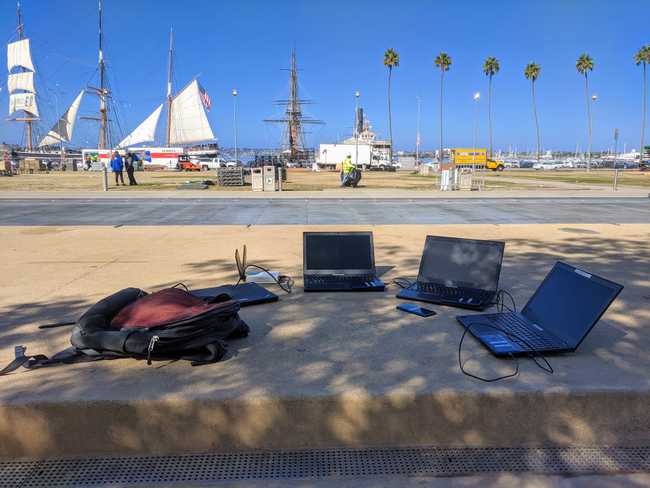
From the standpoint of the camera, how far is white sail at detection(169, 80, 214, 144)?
346ft

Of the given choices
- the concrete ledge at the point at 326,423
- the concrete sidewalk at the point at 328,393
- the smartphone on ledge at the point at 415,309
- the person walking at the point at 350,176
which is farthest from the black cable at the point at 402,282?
the person walking at the point at 350,176

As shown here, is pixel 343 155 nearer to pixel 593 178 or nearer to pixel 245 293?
pixel 593 178

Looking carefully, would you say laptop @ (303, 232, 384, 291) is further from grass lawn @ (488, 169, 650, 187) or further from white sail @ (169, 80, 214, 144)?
white sail @ (169, 80, 214, 144)

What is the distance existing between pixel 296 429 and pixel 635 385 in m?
1.99

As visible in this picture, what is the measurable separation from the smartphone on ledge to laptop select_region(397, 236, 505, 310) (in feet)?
0.58

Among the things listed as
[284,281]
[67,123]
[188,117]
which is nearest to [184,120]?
[188,117]

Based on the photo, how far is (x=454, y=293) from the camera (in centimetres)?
477

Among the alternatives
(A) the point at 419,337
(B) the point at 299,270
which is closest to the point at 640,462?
(A) the point at 419,337

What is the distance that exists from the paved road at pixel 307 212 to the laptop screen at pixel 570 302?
7.90m

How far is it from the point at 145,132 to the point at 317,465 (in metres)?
117

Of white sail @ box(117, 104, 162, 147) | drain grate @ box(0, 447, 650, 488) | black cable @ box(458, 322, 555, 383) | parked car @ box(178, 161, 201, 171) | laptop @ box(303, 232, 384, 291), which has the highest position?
white sail @ box(117, 104, 162, 147)

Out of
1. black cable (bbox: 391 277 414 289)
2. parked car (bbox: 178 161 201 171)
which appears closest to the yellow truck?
parked car (bbox: 178 161 201 171)

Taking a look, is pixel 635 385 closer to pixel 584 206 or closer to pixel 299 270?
pixel 299 270

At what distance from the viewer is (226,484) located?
2574mm
